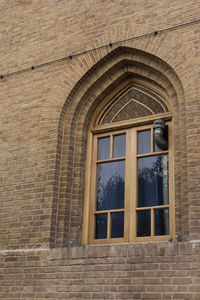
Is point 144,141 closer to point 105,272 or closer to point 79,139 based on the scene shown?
point 79,139

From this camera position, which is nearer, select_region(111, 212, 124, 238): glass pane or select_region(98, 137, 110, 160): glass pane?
select_region(111, 212, 124, 238): glass pane

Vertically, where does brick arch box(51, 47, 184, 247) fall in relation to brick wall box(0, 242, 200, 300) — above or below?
above

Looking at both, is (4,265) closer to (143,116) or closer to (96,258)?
(96,258)

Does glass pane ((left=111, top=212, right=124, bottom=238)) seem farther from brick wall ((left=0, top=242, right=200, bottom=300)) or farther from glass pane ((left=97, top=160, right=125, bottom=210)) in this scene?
brick wall ((left=0, top=242, right=200, bottom=300))

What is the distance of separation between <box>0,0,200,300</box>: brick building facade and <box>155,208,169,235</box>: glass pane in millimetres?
240

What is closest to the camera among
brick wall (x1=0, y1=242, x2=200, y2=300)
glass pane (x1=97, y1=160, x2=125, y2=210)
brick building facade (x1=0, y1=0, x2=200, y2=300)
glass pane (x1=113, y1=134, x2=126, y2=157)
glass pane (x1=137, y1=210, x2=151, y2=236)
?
brick wall (x1=0, y1=242, x2=200, y2=300)

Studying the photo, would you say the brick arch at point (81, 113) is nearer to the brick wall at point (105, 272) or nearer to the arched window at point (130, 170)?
the arched window at point (130, 170)

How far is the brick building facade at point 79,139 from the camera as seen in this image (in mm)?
6348

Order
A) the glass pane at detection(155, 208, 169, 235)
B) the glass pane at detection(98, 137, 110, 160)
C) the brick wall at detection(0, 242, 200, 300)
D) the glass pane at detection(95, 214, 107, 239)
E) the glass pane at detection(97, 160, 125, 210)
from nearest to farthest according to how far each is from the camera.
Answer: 1. the brick wall at detection(0, 242, 200, 300)
2. the glass pane at detection(155, 208, 169, 235)
3. the glass pane at detection(95, 214, 107, 239)
4. the glass pane at detection(97, 160, 125, 210)
5. the glass pane at detection(98, 137, 110, 160)

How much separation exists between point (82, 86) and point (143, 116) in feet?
4.18

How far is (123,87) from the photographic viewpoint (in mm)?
8117

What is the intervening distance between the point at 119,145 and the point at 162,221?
1571 millimetres

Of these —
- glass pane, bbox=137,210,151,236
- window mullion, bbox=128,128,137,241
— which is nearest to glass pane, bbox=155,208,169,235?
glass pane, bbox=137,210,151,236

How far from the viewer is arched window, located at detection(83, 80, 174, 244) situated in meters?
6.93
